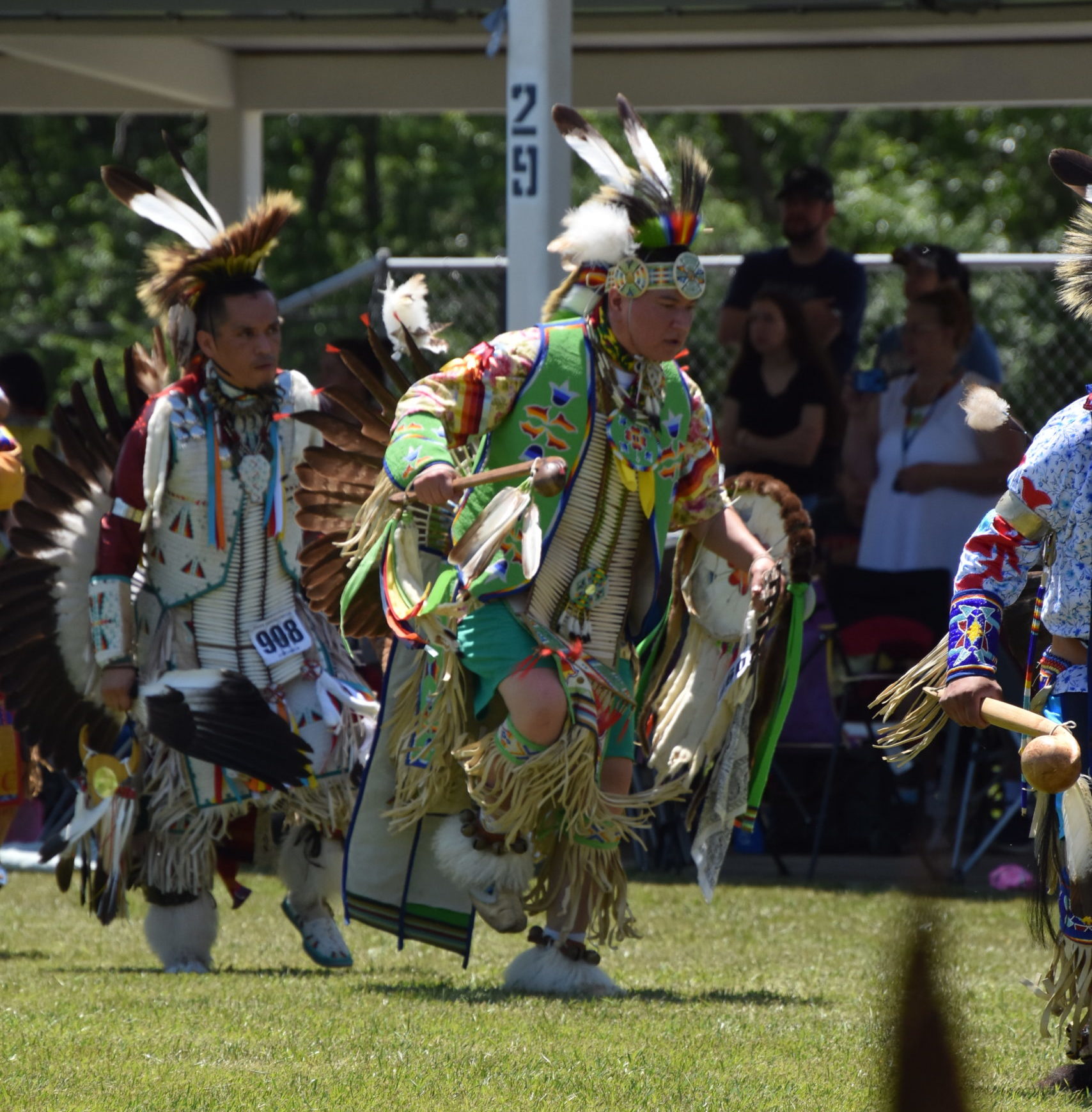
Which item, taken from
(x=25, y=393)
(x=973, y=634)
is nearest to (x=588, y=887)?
(x=973, y=634)

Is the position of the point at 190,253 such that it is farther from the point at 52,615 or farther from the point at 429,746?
the point at 429,746

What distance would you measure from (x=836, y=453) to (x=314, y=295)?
2.46 meters

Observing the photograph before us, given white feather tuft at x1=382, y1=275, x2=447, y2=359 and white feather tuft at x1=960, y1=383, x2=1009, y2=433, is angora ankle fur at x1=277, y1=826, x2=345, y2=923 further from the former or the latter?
white feather tuft at x1=960, y1=383, x2=1009, y2=433

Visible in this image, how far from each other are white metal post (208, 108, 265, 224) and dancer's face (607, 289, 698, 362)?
196 inches

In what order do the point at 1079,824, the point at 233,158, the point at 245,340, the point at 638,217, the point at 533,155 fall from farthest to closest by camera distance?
the point at 233,158, the point at 533,155, the point at 245,340, the point at 638,217, the point at 1079,824

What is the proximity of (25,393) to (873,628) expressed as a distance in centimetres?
368

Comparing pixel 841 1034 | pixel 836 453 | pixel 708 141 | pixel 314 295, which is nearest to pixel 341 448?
pixel 841 1034

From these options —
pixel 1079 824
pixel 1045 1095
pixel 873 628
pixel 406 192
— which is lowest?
pixel 1045 1095

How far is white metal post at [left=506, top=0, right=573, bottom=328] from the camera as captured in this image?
5.93 meters

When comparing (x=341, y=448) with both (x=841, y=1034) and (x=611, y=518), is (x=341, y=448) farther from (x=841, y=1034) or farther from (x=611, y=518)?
(x=841, y=1034)

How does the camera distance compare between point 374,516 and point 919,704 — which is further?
point 374,516

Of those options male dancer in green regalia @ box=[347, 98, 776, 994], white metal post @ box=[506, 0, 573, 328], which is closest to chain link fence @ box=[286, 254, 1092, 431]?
white metal post @ box=[506, 0, 573, 328]

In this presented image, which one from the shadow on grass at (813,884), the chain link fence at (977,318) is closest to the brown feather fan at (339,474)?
the shadow on grass at (813,884)

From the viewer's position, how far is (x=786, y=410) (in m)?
6.77
